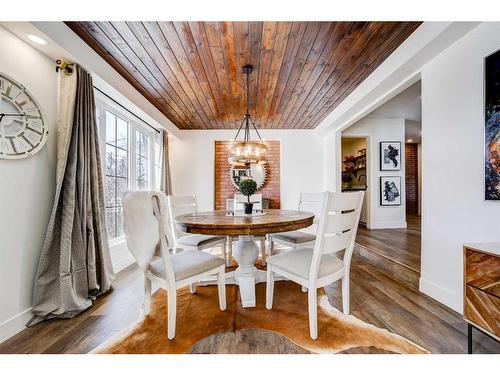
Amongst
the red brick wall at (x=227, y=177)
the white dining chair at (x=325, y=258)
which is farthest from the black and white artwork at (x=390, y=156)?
the white dining chair at (x=325, y=258)

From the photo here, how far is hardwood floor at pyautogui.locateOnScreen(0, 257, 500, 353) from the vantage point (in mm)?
1272

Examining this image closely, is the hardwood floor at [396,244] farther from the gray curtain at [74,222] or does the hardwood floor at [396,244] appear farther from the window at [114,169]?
the window at [114,169]

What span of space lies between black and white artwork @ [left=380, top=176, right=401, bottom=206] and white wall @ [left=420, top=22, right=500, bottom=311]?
2.58 metres

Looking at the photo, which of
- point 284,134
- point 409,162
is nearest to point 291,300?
point 284,134

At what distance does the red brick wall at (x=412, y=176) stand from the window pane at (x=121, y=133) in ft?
24.8

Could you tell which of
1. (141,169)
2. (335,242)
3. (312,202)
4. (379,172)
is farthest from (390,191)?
(141,169)

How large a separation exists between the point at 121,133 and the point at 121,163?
43cm

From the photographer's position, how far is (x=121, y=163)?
288cm

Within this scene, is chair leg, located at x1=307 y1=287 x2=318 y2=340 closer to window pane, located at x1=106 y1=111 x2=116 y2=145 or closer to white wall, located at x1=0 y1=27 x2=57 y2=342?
white wall, located at x1=0 y1=27 x2=57 y2=342

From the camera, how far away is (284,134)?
4344mm

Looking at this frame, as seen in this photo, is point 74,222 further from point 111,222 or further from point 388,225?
point 388,225

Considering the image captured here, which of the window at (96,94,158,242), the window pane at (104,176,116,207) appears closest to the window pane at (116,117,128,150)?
the window at (96,94,158,242)
